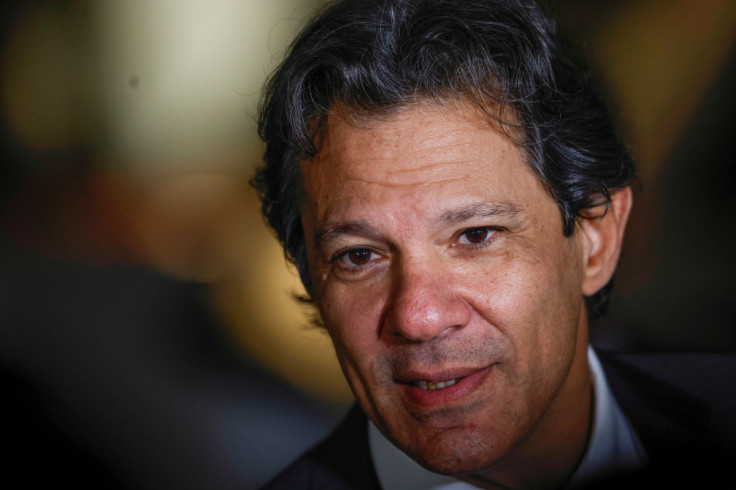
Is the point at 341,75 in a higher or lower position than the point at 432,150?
higher

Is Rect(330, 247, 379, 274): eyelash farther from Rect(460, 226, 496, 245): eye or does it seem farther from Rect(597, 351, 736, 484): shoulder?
Rect(597, 351, 736, 484): shoulder

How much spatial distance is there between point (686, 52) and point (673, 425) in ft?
2.27

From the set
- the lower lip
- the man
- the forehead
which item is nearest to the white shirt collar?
the man

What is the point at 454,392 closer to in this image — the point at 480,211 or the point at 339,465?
the point at 480,211

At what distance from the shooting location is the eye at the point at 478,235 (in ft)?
3.09

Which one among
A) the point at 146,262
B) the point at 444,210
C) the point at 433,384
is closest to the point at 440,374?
the point at 433,384

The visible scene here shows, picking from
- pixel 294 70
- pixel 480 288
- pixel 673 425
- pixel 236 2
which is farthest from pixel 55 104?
pixel 673 425

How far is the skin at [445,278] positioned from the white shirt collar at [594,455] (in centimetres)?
13

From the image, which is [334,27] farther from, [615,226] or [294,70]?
[615,226]

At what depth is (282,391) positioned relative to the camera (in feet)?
4.84

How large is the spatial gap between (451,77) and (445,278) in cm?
31

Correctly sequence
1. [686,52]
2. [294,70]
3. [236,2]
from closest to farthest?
[294,70] → [686,52] → [236,2]

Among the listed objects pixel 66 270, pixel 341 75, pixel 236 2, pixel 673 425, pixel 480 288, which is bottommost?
pixel 673 425

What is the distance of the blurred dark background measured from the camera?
1.43 metres
